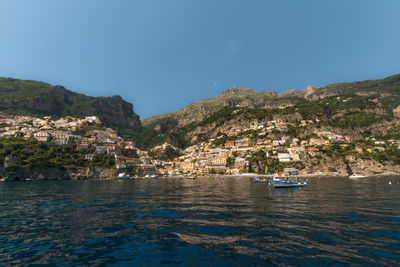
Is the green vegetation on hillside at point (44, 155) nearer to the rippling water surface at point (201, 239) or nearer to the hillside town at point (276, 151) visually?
the hillside town at point (276, 151)

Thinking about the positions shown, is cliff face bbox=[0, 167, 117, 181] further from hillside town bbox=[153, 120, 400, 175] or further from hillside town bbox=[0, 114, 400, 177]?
hillside town bbox=[153, 120, 400, 175]

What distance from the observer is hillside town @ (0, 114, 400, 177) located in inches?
4008

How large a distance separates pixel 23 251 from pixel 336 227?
14727 millimetres

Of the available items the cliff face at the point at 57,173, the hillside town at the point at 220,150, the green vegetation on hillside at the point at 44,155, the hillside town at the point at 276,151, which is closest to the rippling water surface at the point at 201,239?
the cliff face at the point at 57,173

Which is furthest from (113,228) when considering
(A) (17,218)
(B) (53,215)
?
(A) (17,218)

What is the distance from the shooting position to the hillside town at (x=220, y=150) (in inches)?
4008

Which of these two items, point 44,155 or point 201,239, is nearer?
point 201,239

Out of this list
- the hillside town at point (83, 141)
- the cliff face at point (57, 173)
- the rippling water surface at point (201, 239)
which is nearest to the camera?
the rippling water surface at point (201, 239)

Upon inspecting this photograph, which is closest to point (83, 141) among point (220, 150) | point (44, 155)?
point (44, 155)

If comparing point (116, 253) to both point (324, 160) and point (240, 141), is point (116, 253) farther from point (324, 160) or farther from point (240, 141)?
point (240, 141)

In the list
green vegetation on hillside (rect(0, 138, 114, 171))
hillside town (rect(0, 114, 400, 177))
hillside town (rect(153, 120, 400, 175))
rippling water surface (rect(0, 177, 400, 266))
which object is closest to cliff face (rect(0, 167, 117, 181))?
green vegetation on hillside (rect(0, 138, 114, 171))

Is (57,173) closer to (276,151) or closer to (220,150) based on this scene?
(220,150)

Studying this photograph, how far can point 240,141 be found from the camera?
150625 millimetres

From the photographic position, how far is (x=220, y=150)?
142500mm
